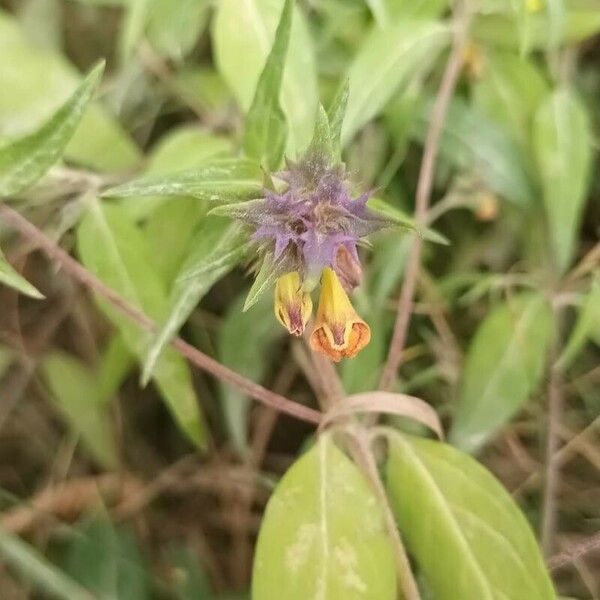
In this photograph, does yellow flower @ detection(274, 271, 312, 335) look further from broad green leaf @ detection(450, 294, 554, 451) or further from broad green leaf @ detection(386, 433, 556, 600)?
broad green leaf @ detection(450, 294, 554, 451)

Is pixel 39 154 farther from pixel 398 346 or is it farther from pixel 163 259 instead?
pixel 398 346

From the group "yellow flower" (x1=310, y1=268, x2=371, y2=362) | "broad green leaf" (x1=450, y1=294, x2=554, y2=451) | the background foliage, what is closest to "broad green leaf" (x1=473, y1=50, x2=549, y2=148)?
the background foliage

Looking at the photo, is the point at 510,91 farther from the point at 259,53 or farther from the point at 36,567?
the point at 36,567

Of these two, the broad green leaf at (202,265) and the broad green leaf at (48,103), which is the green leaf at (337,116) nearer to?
the broad green leaf at (202,265)

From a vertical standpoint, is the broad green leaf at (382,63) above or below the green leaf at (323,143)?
above

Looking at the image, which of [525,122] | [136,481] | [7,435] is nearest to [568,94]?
[525,122]

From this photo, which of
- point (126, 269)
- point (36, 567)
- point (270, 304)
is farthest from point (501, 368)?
point (36, 567)

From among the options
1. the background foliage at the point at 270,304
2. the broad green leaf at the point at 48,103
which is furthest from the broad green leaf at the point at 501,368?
the broad green leaf at the point at 48,103
